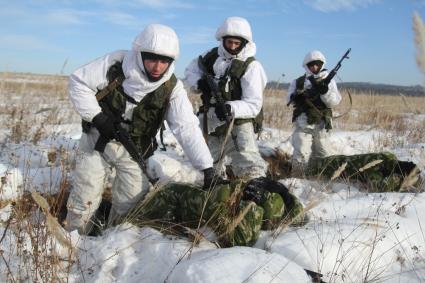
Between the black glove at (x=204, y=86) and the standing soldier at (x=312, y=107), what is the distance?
5.33ft

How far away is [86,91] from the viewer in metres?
3.20

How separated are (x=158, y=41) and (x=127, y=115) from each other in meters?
0.66

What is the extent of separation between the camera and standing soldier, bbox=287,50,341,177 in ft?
18.2

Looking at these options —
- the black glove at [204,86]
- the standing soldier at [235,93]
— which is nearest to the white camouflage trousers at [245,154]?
the standing soldier at [235,93]

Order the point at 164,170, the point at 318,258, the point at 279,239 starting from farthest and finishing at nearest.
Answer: the point at 164,170 → the point at 279,239 → the point at 318,258

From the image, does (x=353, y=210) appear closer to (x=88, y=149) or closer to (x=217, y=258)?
(x=217, y=258)

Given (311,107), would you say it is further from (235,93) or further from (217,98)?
(217,98)

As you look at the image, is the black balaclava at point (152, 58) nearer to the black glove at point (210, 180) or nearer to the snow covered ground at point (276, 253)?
the black glove at point (210, 180)

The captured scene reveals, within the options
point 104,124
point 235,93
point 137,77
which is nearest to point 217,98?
point 235,93

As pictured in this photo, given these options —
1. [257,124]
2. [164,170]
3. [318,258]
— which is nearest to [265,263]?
[318,258]

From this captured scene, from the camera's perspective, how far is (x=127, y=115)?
3.31 m

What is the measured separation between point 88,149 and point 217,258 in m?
1.73

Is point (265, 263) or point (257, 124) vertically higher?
point (257, 124)

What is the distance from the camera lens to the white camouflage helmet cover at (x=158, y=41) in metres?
3.00
